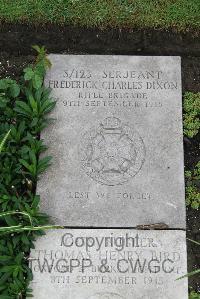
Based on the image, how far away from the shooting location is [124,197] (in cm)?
448

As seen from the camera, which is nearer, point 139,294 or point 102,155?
point 139,294

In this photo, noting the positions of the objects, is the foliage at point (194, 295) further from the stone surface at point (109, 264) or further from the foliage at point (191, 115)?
the foliage at point (191, 115)

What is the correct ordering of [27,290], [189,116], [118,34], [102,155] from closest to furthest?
[27,290] → [102,155] → [189,116] → [118,34]

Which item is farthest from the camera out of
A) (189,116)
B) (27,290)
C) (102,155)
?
(189,116)

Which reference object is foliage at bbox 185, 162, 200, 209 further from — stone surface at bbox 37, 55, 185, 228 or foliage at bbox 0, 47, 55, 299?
foliage at bbox 0, 47, 55, 299

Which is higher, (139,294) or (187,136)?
(187,136)

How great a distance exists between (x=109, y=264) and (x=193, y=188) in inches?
41.9

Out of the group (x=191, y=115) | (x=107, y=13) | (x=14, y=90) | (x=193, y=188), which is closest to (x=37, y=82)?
(x=14, y=90)

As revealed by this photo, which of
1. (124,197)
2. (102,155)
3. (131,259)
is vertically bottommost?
(131,259)

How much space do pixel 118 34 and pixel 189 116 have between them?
1.13 m

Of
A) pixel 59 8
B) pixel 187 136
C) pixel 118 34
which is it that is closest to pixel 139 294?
pixel 187 136

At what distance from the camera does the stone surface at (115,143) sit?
4.46 metres

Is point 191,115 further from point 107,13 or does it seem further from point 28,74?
point 28,74

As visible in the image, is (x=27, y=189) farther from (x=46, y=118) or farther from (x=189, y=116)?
(x=189, y=116)
